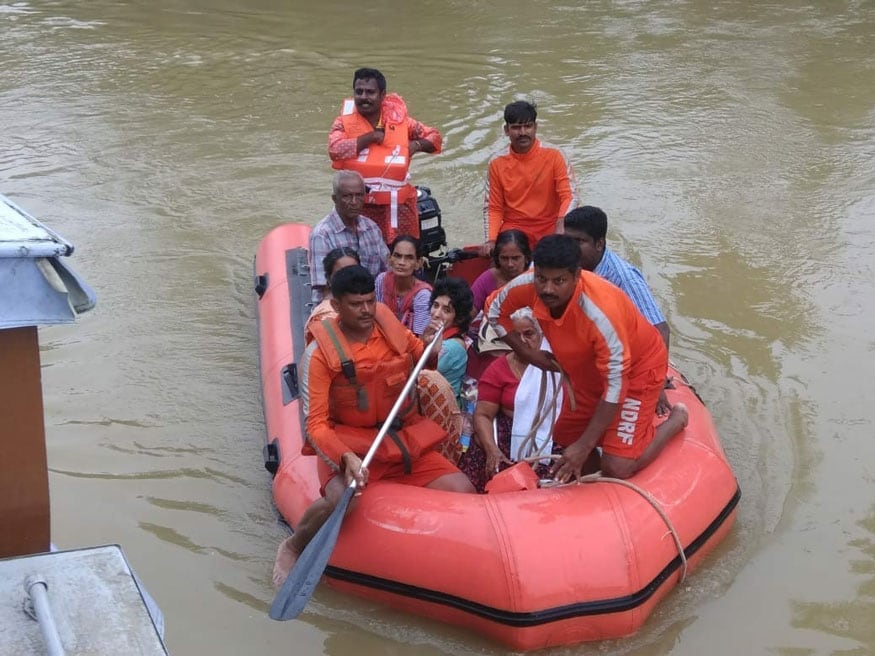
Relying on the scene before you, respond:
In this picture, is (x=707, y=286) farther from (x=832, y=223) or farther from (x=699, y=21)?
(x=699, y=21)

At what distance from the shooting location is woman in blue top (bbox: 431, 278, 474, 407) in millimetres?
4375

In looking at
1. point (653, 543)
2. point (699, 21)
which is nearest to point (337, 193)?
point (653, 543)

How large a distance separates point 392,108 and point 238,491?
2.21 metres

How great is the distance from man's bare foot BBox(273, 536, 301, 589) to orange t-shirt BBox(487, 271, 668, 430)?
121 cm

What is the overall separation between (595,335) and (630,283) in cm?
77

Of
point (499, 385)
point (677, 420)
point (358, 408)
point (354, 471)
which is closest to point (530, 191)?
point (499, 385)

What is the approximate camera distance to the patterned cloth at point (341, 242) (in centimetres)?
496

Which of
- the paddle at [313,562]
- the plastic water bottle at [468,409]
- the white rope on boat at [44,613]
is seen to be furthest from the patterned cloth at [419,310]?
the white rope on boat at [44,613]

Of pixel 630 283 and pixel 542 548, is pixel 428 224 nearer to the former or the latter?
pixel 630 283

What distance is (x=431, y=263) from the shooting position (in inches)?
214

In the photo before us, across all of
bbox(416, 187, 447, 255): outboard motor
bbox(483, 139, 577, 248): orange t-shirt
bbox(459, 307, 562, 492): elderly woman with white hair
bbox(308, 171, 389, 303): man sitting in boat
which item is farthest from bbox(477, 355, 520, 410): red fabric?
bbox(416, 187, 447, 255): outboard motor

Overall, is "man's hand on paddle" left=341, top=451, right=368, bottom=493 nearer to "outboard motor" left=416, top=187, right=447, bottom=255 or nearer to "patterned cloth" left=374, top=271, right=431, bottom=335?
"patterned cloth" left=374, top=271, right=431, bottom=335

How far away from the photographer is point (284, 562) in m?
3.94

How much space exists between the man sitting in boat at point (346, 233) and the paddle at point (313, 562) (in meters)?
1.45
